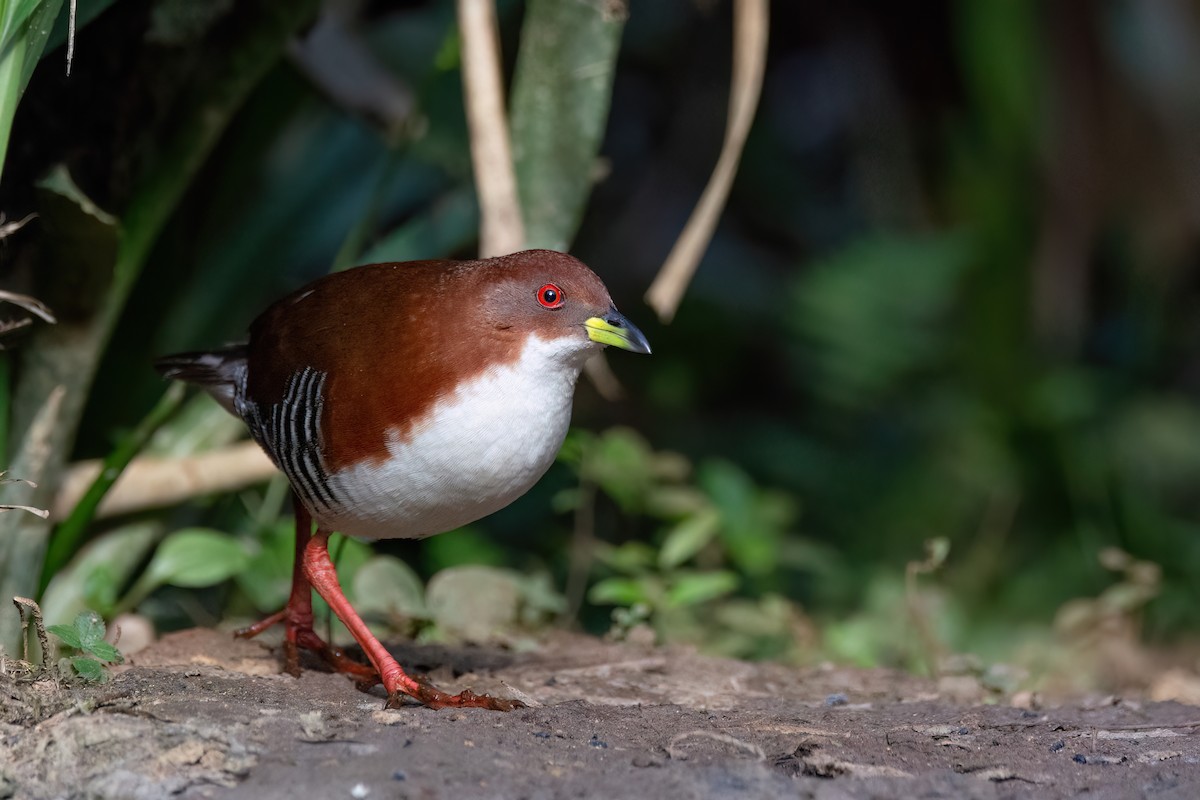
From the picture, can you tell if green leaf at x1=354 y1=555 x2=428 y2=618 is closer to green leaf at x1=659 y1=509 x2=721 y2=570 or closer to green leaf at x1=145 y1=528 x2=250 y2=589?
green leaf at x1=145 y1=528 x2=250 y2=589

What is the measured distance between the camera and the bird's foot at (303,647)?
3559 millimetres

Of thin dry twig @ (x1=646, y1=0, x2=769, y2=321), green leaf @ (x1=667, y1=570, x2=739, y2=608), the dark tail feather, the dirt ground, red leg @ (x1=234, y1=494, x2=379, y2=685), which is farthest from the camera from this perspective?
green leaf @ (x1=667, y1=570, x2=739, y2=608)

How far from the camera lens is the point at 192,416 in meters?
4.65

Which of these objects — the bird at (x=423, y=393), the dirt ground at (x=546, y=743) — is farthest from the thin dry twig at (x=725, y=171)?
the dirt ground at (x=546, y=743)

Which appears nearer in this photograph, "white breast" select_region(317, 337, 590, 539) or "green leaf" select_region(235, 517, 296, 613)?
"white breast" select_region(317, 337, 590, 539)

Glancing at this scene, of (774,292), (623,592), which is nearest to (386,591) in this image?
(623,592)

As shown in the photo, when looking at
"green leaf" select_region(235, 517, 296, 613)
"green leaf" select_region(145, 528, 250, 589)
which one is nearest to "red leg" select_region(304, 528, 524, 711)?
"green leaf" select_region(145, 528, 250, 589)

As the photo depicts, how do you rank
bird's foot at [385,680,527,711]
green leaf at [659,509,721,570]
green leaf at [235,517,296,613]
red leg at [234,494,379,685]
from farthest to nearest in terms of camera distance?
green leaf at [659,509,721,570]
green leaf at [235,517,296,613]
red leg at [234,494,379,685]
bird's foot at [385,680,527,711]

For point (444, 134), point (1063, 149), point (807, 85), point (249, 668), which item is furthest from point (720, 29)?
point (249, 668)

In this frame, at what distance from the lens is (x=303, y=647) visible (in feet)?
12.4

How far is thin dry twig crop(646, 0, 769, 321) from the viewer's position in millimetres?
4113

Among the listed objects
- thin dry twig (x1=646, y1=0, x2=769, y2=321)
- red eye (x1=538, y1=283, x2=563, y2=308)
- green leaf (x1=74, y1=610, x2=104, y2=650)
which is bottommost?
green leaf (x1=74, y1=610, x2=104, y2=650)

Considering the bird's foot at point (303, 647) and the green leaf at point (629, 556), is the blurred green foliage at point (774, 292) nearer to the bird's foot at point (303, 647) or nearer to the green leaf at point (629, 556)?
the green leaf at point (629, 556)

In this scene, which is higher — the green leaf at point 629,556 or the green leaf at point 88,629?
the green leaf at point 88,629
